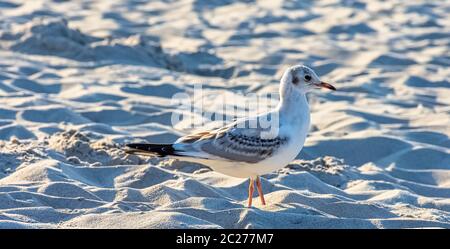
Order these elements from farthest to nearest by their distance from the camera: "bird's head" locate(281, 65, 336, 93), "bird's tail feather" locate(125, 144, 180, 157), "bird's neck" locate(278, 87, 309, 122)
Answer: "bird's head" locate(281, 65, 336, 93) < "bird's neck" locate(278, 87, 309, 122) < "bird's tail feather" locate(125, 144, 180, 157)

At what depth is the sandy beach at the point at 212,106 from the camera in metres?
5.78

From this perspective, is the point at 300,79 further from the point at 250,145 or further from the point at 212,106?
the point at 212,106

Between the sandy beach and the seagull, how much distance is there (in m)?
0.27

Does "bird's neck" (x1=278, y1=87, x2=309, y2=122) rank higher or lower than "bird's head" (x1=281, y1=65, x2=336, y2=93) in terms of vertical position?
lower

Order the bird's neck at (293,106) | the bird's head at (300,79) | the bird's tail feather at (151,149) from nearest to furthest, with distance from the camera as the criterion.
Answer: the bird's tail feather at (151,149) → the bird's neck at (293,106) → the bird's head at (300,79)

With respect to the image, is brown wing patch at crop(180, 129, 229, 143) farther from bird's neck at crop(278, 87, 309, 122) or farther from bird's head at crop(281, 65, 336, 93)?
bird's head at crop(281, 65, 336, 93)

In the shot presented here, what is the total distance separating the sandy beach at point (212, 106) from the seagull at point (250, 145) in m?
0.27

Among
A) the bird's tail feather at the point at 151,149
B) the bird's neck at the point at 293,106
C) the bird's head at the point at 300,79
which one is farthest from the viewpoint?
the bird's head at the point at 300,79

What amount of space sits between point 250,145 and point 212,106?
→ 359 cm

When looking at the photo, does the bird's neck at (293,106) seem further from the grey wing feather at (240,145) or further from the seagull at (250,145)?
the grey wing feather at (240,145)

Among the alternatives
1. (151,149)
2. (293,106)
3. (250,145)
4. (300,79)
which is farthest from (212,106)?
(151,149)

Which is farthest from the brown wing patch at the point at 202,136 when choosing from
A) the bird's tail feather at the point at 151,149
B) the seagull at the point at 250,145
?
the bird's tail feather at the point at 151,149

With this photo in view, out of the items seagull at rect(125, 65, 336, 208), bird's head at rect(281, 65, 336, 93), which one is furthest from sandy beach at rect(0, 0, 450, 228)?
bird's head at rect(281, 65, 336, 93)

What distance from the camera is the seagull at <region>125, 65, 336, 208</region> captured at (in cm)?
584
